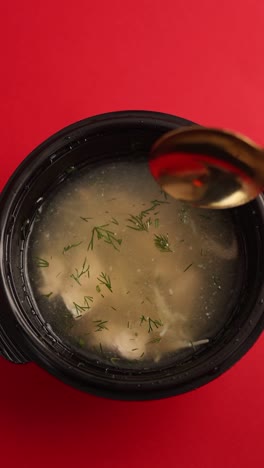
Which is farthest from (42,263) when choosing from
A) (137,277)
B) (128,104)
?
(128,104)

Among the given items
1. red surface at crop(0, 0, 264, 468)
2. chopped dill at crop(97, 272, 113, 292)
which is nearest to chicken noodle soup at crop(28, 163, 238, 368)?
chopped dill at crop(97, 272, 113, 292)

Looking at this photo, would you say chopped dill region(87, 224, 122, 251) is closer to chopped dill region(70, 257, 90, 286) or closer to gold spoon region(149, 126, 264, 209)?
chopped dill region(70, 257, 90, 286)

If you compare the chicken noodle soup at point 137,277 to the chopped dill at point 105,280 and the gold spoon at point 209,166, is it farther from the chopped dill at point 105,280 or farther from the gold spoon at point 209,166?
the gold spoon at point 209,166

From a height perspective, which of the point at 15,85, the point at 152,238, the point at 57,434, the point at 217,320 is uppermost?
the point at 15,85

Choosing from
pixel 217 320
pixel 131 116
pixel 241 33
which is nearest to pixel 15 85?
pixel 131 116

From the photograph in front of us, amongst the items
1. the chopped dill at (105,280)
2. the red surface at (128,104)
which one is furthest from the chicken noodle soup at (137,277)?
the red surface at (128,104)

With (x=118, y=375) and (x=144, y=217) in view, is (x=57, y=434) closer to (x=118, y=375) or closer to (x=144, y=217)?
(x=118, y=375)
